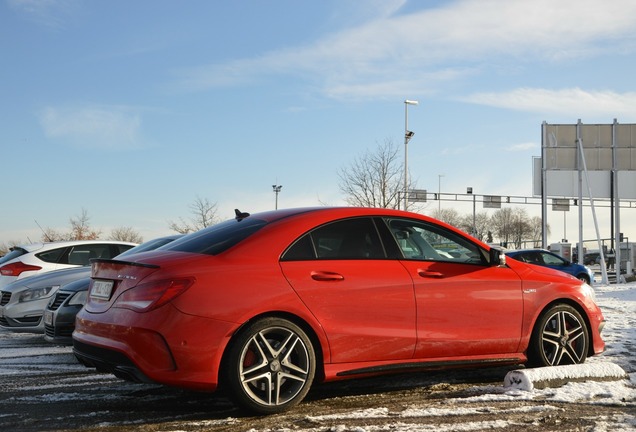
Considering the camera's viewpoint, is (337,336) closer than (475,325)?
Yes

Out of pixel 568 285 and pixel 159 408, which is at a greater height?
pixel 568 285

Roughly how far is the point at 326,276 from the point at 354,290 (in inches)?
9.5

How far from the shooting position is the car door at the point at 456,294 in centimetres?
554

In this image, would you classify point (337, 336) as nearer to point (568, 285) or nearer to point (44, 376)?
point (568, 285)

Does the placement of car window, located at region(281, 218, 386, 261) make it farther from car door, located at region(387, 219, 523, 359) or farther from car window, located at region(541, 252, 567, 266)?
car window, located at region(541, 252, 567, 266)

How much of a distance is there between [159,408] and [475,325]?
2.55m

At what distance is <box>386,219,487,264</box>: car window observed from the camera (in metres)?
5.71

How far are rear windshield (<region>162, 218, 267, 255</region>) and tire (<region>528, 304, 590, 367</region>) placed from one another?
8.60 feet

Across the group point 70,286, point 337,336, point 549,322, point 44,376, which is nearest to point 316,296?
point 337,336

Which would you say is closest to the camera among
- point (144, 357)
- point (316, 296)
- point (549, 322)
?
point (144, 357)

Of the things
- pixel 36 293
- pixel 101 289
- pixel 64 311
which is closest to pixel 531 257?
pixel 36 293

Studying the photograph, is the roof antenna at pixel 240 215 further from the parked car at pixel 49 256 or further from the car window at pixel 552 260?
the car window at pixel 552 260

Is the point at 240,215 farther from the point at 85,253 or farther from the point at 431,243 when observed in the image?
the point at 85,253

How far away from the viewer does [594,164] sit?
31844 millimetres
